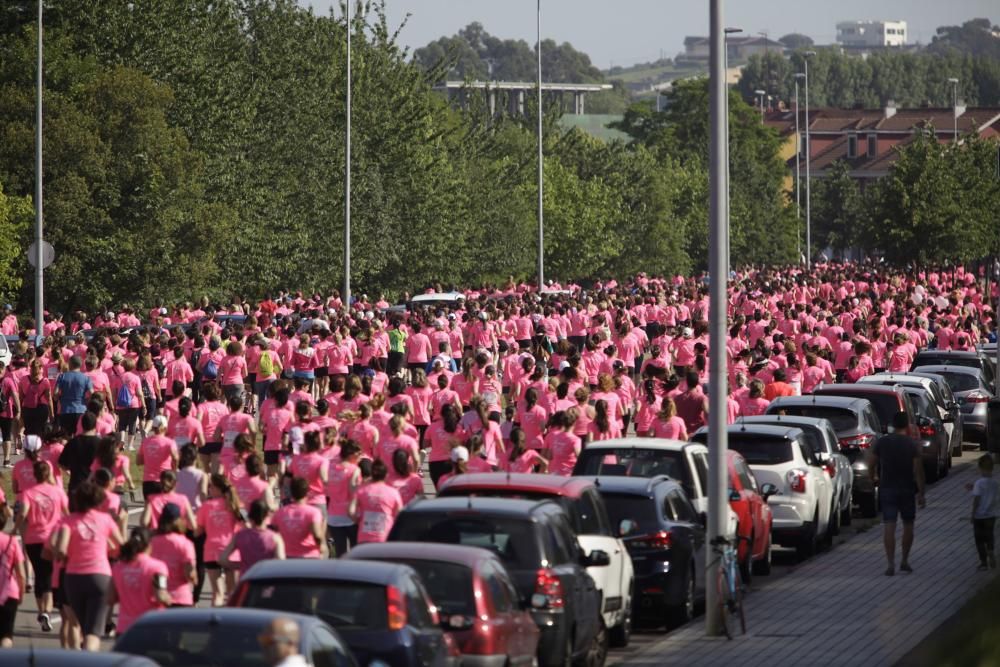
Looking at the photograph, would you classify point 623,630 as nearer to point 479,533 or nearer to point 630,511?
point 630,511

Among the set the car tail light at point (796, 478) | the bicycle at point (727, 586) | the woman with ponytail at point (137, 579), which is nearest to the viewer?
the woman with ponytail at point (137, 579)

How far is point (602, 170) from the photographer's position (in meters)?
86.8

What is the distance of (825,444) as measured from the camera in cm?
2205

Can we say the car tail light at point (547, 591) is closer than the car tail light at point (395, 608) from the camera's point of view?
No

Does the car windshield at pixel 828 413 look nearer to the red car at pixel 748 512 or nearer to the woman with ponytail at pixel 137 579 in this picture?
the red car at pixel 748 512

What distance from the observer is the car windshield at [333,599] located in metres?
10.9

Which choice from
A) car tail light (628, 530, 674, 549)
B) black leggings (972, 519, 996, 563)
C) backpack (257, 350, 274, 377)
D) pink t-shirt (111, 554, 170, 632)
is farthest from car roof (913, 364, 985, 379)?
pink t-shirt (111, 554, 170, 632)

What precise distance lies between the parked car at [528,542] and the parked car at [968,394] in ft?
65.8

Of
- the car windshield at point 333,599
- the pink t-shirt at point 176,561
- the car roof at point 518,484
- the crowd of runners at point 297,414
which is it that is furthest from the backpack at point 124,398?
the car windshield at point 333,599

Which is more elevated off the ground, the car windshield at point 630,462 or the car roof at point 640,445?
the car roof at point 640,445

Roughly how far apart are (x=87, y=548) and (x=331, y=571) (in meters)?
3.19

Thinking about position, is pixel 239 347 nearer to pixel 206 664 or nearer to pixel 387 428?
pixel 387 428

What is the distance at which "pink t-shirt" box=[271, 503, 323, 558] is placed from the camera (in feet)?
48.0

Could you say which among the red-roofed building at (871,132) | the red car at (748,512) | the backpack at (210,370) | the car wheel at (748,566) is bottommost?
the car wheel at (748,566)
